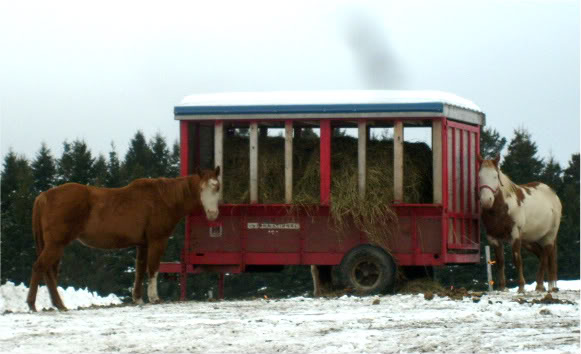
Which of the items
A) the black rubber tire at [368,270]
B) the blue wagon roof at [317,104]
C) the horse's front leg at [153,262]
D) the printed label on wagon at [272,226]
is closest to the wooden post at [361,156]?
the blue wagon roof at [317,104]

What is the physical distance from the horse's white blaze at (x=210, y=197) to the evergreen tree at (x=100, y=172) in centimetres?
3749

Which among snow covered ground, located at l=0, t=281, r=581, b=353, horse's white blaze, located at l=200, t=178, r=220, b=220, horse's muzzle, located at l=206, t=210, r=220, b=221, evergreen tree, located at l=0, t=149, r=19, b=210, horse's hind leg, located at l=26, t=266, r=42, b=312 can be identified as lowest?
snow covered ground, located at l=0, t=281, r=581, b=353

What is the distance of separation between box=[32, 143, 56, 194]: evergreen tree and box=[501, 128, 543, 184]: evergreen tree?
20.5 metres

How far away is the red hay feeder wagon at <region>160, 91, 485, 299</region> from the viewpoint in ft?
63.5

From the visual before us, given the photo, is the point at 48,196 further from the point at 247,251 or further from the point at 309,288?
the point at 309,288

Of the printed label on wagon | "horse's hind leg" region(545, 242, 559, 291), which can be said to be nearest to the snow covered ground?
the printed label on wagon

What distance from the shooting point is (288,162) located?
19641 mm

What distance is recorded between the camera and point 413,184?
19.6 metres

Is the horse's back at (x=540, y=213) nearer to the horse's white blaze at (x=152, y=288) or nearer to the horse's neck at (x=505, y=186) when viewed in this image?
the horse's neck at (x=505, y=186)

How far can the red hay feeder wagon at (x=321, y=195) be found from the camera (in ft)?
63.5

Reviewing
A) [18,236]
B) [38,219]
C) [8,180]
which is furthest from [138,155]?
[38,219]

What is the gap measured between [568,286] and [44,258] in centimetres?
1091

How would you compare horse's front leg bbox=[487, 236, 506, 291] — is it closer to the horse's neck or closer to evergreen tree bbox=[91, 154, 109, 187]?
the horse's neck

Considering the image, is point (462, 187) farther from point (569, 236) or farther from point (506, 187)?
point (569, 236)
